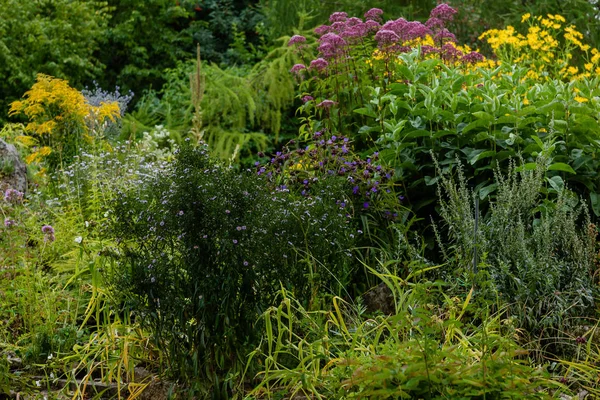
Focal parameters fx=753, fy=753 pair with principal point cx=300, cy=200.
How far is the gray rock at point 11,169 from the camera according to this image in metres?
6.59

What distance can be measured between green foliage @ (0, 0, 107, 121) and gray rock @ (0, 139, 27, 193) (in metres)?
5.75

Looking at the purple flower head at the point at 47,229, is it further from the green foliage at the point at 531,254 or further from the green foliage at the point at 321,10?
the green foliage at the point at 321,10

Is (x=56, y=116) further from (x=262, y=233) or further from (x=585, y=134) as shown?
(x=585, y=134)

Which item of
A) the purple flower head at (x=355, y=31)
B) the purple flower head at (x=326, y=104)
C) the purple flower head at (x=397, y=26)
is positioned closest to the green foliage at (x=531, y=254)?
the purple flower head at (x=326, y=104)

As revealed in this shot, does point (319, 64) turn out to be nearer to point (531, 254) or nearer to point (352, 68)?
point (352, 68)

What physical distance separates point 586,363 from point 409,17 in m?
7.54

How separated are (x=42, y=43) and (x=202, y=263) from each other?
10.3 metres

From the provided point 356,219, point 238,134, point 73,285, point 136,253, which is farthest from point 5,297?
point 238,134

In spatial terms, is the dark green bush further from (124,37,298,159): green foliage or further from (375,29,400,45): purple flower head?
(124,37,298,159): green foliage

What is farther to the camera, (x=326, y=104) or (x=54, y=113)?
(x=54, y=113)

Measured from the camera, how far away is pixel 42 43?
12.5 m

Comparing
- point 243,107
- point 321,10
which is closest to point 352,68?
point 243,107

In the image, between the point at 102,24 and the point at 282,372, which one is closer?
the point at 282,372

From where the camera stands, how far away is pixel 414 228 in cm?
507
